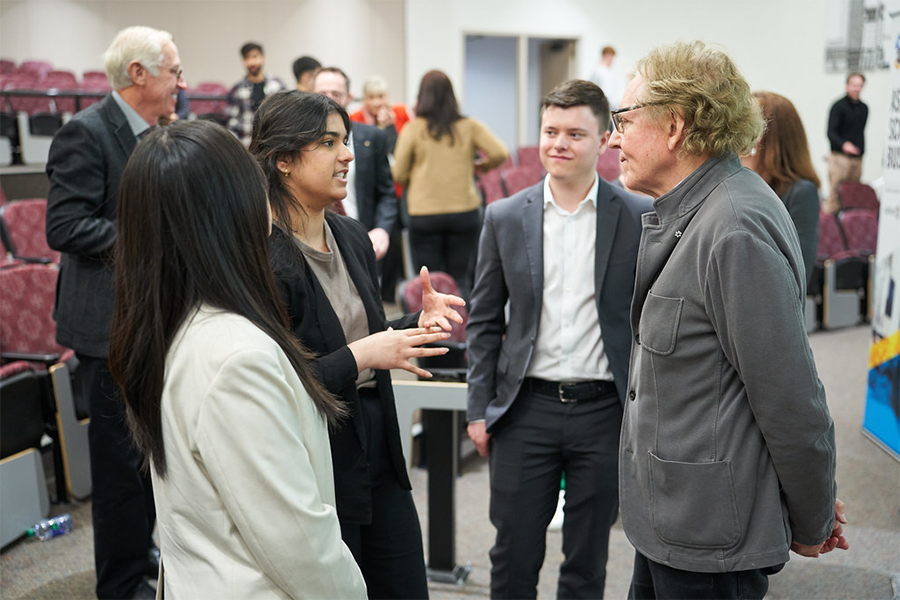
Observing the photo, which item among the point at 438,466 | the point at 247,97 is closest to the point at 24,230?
the point at 247,97

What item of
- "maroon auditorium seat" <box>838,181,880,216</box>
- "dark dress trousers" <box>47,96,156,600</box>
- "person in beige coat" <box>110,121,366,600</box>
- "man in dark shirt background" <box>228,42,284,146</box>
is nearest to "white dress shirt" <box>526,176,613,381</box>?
"person in beige coat" <box>110,121,366,600</box>

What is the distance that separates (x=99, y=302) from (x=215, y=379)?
1441 millimetres

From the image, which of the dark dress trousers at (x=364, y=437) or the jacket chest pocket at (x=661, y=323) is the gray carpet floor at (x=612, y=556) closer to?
the dark dress trousers at (x=364, y=437)

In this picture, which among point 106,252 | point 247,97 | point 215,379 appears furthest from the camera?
point 247,97

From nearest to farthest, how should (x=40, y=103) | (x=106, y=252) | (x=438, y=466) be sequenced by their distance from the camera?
(x=106, y=252)
(x=438, y=466)
(x=40, y=103)

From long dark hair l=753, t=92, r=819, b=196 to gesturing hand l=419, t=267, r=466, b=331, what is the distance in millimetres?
1341

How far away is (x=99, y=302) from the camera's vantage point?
227 centimetres

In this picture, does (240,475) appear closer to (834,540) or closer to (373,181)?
(834,540)

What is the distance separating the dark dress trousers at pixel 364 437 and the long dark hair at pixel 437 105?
2.59 meters

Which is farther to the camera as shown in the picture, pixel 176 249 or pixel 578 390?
pixel 578 390

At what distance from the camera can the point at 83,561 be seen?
9.25 feet

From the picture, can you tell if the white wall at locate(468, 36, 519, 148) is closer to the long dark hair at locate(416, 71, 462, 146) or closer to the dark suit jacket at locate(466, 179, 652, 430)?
the long dark hair at locate(416, 71, 462, 146)

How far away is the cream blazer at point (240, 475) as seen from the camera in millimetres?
1019

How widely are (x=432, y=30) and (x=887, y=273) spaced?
29.5 feet
